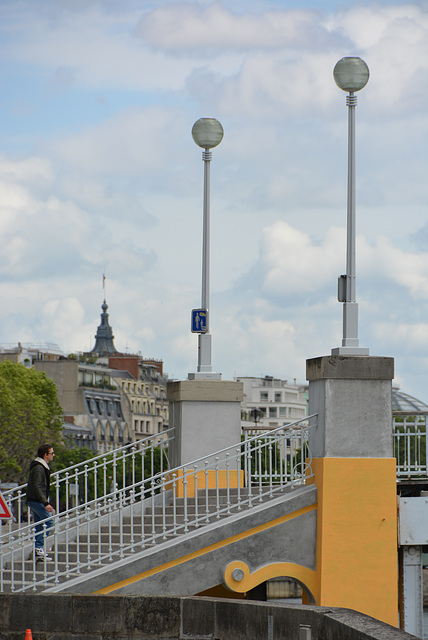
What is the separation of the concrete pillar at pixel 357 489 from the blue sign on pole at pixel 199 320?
4.21 m

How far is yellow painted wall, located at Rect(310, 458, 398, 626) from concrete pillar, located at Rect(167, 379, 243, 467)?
3407 millimetres

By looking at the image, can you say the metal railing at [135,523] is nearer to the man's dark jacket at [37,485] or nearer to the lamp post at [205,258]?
the man's dark jacket at [37,485]

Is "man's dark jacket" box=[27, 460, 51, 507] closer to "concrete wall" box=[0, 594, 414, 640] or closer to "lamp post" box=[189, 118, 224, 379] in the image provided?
"concrete wall" box=[0, 594, 414, 640]

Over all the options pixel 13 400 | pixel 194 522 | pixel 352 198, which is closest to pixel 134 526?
pixel 194 522

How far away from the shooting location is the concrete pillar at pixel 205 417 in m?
17.4

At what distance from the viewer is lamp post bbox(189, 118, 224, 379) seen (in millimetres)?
18109

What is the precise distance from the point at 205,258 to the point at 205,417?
8.98 feet

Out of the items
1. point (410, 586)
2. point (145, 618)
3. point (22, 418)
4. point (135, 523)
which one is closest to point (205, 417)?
point (135, 523)

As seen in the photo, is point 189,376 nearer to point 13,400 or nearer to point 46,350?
point 13,400

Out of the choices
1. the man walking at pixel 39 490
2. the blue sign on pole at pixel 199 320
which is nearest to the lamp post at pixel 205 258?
the blue sign on pole at pixel 199 320

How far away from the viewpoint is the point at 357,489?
14.2 meters

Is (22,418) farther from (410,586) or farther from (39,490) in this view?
(410,586)

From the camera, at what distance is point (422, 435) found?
49.4ft

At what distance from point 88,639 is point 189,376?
21.3 feet
